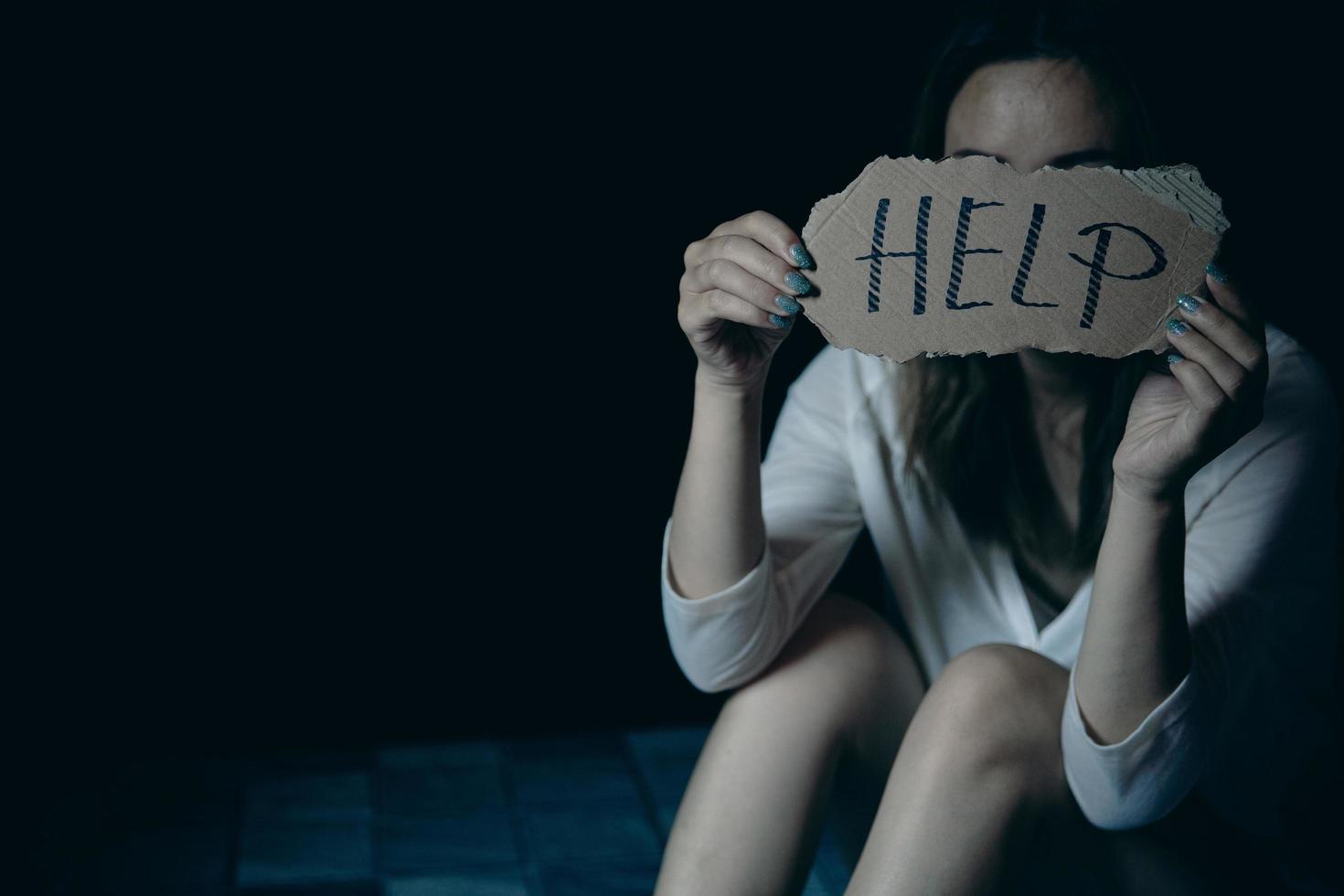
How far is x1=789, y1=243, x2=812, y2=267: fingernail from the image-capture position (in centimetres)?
104

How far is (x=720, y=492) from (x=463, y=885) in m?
0.76

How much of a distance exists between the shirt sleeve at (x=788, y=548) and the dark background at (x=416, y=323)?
0.51m

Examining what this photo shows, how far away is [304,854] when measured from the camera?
70.6 inches

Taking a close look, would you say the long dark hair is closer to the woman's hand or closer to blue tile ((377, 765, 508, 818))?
the woman's hand

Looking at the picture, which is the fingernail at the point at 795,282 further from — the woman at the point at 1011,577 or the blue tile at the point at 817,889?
the blue tile at the point at 817,889

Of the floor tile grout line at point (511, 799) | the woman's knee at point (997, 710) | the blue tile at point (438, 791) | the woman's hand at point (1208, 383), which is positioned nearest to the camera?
the woman's hand at point (1208, 383)

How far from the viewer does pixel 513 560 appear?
2.07 meters

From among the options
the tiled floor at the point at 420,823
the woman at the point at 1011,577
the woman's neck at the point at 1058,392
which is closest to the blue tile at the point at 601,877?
the tiled floor at the point at 420,823

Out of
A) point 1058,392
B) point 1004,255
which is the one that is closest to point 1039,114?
point 1004,255

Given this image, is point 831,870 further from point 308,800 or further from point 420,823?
point 308,800

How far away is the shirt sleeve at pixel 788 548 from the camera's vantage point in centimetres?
124

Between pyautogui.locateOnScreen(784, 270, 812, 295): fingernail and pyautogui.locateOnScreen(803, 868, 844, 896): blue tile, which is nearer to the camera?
pyautogui.locateOnScreen(784, 270, 812, 295): fingernail

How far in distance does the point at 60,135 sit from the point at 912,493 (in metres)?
1.10

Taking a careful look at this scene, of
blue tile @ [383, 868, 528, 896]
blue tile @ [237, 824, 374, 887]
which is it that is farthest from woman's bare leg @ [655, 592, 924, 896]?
blue tile @ [237, 824, 374, 887]
